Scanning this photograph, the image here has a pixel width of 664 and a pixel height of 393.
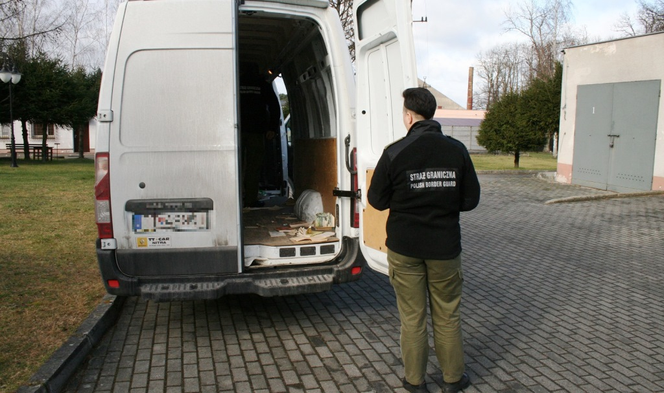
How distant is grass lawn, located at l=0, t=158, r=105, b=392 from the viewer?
436 cm

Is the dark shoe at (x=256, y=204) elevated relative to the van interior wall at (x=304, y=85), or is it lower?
lower

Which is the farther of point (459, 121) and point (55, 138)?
point (459, 121)

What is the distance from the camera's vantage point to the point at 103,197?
14.5 feet

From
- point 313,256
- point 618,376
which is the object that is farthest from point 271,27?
point 618,376

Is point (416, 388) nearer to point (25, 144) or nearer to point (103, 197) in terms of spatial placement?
point (103, 197)

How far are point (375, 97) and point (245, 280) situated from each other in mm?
1817

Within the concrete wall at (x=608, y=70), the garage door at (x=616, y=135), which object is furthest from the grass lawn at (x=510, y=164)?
the garage door at (x=616, y=135)

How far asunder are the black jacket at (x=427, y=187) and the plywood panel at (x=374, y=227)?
74 cm

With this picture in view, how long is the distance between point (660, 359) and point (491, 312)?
1514mm

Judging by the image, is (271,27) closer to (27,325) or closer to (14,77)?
(27,325)

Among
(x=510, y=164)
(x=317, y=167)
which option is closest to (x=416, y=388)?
(x=317, y=167)

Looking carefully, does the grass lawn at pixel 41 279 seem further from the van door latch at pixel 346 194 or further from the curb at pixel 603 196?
the curb at pixel 603 196

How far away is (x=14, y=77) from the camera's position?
78.4 feet

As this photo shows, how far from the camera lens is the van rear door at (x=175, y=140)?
4.41m
